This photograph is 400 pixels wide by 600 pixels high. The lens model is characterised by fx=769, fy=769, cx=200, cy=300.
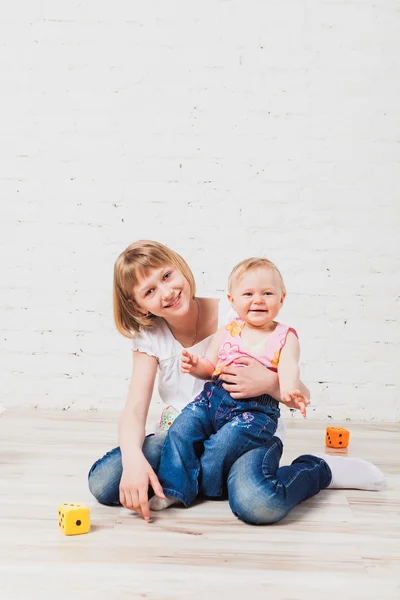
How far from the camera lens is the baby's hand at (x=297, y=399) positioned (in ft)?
5.41

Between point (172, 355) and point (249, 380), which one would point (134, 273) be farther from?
point (249, 380)

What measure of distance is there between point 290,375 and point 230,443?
21 centimetres

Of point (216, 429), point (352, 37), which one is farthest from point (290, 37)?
point (216, 429)

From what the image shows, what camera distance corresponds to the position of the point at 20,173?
2914mm

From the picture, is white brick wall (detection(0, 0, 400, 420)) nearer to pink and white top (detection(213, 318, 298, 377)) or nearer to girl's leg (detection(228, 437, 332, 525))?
pink and white top (detection(213, 318, 298, 377))

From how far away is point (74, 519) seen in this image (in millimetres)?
1582

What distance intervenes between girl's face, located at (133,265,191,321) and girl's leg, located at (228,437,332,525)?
390 millimetres

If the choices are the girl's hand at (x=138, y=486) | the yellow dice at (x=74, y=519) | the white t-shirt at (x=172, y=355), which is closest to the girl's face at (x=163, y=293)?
the white t-shirt at (x=172, y=355)

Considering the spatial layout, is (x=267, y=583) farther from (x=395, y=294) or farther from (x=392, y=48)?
(x=392, y=48)

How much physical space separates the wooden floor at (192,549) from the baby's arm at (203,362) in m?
0.31

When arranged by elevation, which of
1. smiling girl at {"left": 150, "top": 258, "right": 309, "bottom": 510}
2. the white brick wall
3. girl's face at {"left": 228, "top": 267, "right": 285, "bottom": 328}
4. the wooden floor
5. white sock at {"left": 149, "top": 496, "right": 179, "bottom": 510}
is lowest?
the wooden floor

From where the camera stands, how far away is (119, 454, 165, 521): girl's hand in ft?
5.47

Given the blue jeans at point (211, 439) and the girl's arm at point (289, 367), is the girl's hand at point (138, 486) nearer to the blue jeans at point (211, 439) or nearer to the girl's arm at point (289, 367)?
the blue jeans at point (211, 439)

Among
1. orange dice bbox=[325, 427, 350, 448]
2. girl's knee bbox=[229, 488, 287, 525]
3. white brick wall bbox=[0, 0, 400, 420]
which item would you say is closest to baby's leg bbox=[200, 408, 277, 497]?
girl's knee bbox=[229, 488, 287, 525]
